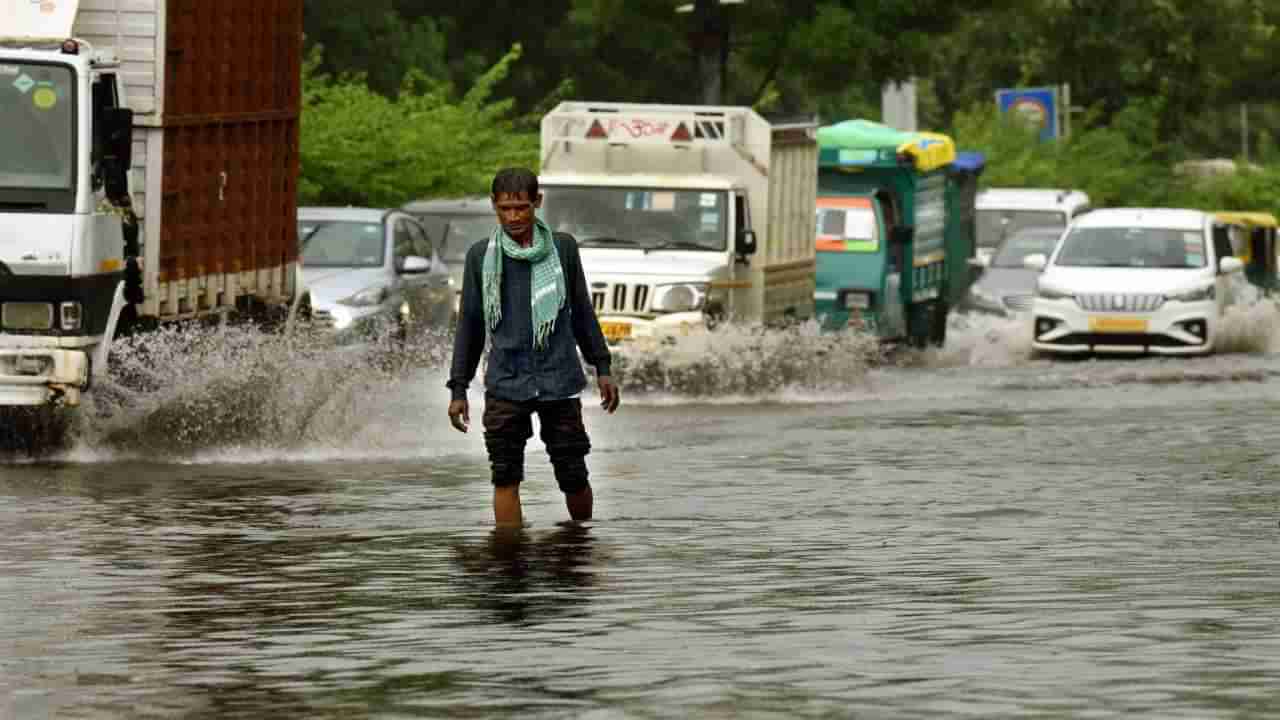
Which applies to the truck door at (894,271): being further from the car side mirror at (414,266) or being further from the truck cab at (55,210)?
the truck cab at (55,210)

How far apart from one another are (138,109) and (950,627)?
968cm

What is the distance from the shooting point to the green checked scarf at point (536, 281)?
44.1 ft

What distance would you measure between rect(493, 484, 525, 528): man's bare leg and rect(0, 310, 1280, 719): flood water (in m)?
0.17

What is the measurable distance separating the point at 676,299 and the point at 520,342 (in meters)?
12.6

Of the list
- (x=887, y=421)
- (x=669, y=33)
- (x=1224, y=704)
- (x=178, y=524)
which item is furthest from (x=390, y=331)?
(x=669, y=33)

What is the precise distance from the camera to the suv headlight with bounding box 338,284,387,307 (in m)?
28.3

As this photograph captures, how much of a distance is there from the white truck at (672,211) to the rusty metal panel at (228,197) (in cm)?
394

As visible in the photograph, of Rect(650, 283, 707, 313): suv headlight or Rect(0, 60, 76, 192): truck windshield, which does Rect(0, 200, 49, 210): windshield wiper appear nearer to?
Rect(0, 60, 76, 192): truck windshield

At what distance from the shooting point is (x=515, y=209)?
523 inches

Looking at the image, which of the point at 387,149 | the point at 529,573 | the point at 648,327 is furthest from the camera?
the point at 387,149

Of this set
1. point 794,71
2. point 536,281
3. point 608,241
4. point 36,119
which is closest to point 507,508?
point 536,281

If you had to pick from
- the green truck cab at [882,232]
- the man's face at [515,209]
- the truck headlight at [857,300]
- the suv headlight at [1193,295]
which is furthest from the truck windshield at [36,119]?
the suv headlight at [1193,295]

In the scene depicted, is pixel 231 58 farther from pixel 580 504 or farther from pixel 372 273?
Result: pixel 372 273

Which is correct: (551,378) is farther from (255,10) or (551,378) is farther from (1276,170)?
(1276,170)
